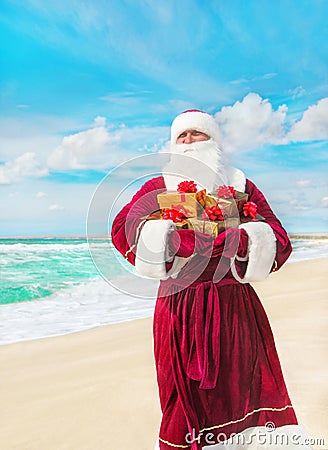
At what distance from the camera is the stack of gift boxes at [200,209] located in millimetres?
1315

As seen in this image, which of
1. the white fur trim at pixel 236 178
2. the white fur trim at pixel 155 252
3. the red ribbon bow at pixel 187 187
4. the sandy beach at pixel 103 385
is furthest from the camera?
the sandy beach at pixel 103 385

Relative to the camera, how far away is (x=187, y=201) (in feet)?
4.42

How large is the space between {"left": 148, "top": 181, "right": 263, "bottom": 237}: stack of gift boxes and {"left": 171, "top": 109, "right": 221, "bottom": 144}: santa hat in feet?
0.85

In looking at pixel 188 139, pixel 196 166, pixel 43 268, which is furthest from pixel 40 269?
pixel 196 166

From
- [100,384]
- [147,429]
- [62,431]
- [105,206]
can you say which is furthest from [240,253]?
[100,384]

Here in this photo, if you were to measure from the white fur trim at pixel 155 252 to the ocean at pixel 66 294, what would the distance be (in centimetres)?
10

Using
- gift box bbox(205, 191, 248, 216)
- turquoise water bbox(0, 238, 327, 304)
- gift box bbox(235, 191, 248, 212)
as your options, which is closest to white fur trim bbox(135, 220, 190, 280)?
gift box bbox(205, 191, 248, 216)

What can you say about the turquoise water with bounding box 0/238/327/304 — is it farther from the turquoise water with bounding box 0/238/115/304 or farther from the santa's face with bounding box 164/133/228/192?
the santa's face with bounding box 164/133/228/192

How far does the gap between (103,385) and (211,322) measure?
176 centimetres

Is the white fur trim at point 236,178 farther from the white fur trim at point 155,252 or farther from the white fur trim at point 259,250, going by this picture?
the white fur trim at point 155,252

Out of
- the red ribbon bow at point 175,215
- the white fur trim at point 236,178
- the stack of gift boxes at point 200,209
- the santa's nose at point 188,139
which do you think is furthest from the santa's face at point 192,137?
the red ribbon bow at point 175,215

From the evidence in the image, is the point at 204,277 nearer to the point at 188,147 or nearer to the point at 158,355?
the point at 158,355

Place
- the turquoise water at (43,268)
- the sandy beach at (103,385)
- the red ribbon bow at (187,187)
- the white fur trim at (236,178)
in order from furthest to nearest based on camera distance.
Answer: the turquoise water at (43,268) → the sandy beach at (103,385) → the white fur trim at (236,178) → the red ribbon bow at (187,187)

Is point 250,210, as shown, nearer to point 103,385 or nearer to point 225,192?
point 225,192
